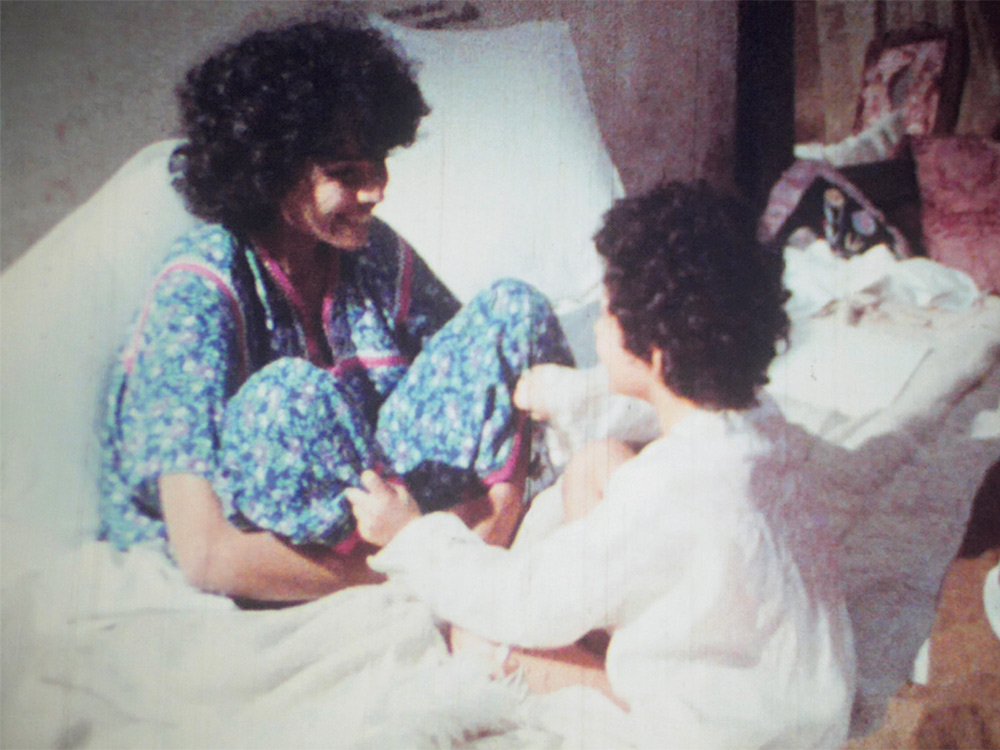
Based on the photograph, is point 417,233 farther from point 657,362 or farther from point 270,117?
point 657,362

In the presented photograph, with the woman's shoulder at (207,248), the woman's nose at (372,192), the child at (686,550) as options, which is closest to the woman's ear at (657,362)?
the child at (686,550)

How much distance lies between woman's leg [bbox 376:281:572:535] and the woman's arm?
0.40 feet

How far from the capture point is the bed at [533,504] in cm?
95

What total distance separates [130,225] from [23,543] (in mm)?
393

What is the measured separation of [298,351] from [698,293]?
0.46 meters

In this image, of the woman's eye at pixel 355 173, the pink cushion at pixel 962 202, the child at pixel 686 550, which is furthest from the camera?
the pink cushion at pixel 962 202

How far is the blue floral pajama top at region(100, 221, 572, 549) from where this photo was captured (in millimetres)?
940

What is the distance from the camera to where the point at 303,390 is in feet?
3.13

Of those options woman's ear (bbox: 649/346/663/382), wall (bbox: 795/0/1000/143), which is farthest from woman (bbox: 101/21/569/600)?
wall (bbox: 795/0/1000/143)

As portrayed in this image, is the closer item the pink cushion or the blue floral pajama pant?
the blue floral pajama pant

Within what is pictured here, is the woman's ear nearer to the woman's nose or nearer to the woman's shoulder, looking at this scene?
the woman's nose

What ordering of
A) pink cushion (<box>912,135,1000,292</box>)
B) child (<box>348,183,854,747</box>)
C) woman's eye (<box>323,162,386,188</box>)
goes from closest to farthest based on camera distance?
child (<box>348,183,854,747</box>)
woman's eye (<box>323,162,386,188</box>)
pink cushion (<box>912,135,1000,292</box>)

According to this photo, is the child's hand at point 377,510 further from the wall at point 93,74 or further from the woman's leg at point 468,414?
the wall at point 93,74

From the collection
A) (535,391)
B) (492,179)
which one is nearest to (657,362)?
(535,391)
